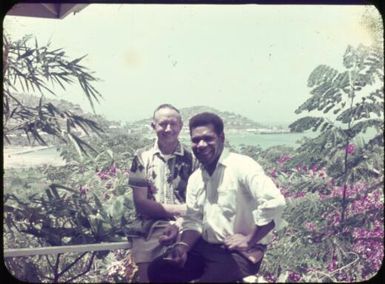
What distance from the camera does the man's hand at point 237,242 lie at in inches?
93.4

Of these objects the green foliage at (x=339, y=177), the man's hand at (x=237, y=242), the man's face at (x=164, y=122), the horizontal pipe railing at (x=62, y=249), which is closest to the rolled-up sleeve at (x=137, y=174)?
the man's face at (x=164, y=122)

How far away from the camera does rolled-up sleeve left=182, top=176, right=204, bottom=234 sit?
238 cm

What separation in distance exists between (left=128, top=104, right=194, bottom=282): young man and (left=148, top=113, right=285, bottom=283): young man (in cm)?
4

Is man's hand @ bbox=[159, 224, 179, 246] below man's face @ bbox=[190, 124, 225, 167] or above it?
below

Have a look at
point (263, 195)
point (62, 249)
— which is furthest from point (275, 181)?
point (62, 249)

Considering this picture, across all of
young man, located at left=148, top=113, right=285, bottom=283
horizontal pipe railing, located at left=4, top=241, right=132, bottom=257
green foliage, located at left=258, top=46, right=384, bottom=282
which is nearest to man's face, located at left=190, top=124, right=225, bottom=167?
young man, located at left=148, top=113, right=285, bottom=283

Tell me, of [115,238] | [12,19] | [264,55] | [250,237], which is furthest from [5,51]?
[250,237]

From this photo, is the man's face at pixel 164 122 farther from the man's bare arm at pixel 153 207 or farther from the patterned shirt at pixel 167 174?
the man's bare arm at pixel 153 207

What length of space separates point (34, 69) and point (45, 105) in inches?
5.4

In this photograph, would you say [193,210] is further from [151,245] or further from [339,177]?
[339,177]

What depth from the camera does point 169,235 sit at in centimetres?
239

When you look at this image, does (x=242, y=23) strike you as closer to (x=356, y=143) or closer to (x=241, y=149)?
(x=241, y=149)

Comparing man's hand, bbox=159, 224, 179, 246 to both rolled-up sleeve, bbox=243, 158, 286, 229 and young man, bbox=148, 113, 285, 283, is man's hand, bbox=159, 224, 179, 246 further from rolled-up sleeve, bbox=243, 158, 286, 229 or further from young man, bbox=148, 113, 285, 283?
rolled-up sleeve, bbox=243, 158, 286, 229

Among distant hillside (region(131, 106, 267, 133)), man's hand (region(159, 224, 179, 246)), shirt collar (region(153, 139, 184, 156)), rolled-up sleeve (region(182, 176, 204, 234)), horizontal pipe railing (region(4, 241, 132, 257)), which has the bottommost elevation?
horizontal pipe railing (region(4, 241, 132, 257))
